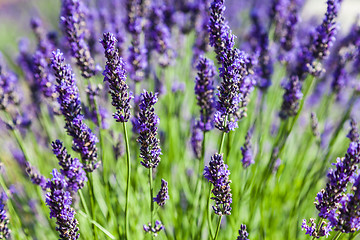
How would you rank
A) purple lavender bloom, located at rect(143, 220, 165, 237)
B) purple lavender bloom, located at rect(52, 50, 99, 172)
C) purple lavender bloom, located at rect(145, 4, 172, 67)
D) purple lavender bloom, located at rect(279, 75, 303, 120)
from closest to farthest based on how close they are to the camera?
purple lavender bloom, located at rect(52, 50, 99, 172) < purple lavender bloom, located at rect(143, 220, 165, 237) < purple lavender bloom, located at rect(279, 75, 303, 120) < purple lavender bloom, located at rect(145, 4, 172, 67)

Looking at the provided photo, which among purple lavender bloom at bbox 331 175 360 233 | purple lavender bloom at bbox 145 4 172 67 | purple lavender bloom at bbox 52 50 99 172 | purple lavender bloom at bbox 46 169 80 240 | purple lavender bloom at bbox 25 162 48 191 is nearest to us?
purple lavender bloom at bbox 331 175 360 233

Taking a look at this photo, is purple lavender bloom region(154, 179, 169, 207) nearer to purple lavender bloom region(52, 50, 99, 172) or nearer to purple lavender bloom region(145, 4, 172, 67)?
purple lavender bloom region(52, 50, 99, 172)

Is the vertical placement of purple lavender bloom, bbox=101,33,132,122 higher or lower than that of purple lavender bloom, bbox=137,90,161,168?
higher

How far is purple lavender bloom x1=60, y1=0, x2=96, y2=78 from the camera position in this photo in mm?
1987

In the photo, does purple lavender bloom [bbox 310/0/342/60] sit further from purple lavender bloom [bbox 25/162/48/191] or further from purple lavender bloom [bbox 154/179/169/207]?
purple lavender bloom [bbox 25/162/48/191]

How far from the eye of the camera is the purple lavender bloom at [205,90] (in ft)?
5.74

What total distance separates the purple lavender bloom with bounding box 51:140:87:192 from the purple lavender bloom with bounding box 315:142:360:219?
120 centimetres

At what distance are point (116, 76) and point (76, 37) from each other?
0.79 metres

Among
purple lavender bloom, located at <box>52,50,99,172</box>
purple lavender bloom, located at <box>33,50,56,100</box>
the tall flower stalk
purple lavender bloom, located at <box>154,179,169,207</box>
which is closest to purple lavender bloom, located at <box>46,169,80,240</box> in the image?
purple lavender bloom, located at <box>52,50,99,172</box>

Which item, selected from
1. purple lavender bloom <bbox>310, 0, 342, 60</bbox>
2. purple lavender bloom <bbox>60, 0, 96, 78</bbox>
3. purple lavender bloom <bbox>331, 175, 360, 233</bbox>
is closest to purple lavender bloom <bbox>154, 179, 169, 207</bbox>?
purple lavender bloom <bbox>331, 175, 360, 233</bbox>

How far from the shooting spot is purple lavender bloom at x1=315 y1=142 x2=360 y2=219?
1306mm

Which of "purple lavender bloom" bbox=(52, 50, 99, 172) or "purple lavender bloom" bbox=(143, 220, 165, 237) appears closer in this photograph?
"purple lavender bloom" bbox=(52, 50, 99, 172)

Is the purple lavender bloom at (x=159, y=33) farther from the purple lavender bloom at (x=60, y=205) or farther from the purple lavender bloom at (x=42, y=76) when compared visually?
the purple lavender bloom at (x=60, y=205)

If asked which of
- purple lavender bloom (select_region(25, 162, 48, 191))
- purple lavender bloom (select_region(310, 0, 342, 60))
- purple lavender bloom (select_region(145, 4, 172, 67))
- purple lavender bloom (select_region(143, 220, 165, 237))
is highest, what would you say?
purple lavender bloom (select_region(145, 4, 172, 67))
